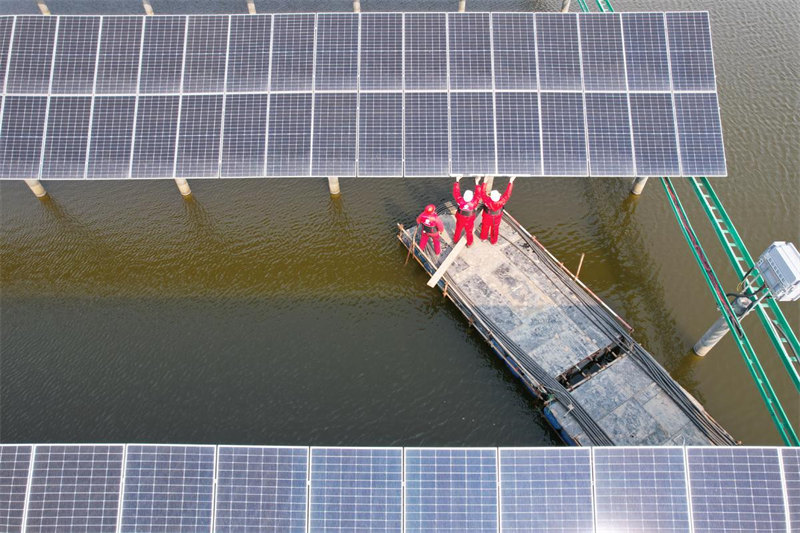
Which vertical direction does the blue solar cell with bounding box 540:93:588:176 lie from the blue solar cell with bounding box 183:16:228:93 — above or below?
below

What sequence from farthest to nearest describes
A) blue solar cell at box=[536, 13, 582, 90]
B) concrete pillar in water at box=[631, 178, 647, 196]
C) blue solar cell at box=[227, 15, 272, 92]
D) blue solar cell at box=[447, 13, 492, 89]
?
concrete pillar in water at box=[631, 178, 647, 196] → blue solar cell at box=[227, 15, 272, 92] → blue solar cell at box=[447, 13, 492, 89] → blue solar cell at box=[536, 13, 582, 90]

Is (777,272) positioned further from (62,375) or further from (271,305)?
(62,375)

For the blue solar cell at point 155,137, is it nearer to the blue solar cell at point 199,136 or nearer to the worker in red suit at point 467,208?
the blue solar cell at point 199,136

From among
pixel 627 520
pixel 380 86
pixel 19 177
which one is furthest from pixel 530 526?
pixel 19 177

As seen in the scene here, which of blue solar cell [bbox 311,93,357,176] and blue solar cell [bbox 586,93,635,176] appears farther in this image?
blue solar cell [bbox 311,93,357,176]

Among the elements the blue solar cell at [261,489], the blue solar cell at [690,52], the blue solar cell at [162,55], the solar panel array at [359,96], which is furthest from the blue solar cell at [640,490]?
the blue solar cell at [162,55]

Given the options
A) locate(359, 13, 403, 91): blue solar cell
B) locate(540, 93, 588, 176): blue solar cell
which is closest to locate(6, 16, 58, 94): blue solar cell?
locate(359, 13, 403, 91): blue solar cell

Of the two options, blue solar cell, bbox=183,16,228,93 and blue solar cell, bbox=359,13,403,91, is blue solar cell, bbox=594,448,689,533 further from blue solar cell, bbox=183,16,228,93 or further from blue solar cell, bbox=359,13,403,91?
blue solar cell, bbox=183,16,228,93
